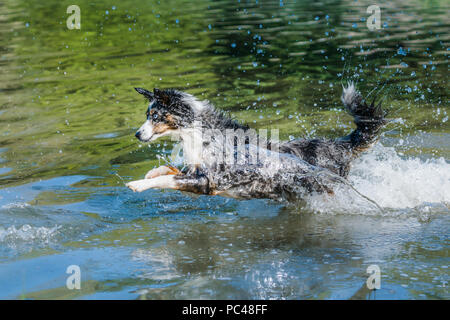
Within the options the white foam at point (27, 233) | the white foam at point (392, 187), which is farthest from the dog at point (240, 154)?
the white foam at point (27, 233)

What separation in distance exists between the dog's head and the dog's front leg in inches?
19.6

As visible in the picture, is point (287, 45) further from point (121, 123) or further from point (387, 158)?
point (387, 158)

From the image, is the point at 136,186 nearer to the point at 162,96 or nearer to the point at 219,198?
the point at 162,96

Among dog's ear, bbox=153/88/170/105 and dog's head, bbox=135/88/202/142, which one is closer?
dog's ear, bbox=153/88/170/105

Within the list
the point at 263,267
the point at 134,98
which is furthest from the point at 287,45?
the point at 263,267

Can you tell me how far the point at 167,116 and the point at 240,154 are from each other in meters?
1.00

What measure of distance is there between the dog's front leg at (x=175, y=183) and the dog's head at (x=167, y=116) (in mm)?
497

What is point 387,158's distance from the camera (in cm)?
845

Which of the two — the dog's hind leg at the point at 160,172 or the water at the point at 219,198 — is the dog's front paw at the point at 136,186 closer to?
the dog's hind leg at the point at 160,172

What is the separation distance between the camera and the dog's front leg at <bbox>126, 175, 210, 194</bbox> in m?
6.61

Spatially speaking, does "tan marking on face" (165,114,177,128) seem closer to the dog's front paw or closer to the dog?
the dog

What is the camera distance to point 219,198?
7844 millimetres

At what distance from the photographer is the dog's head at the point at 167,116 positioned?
6.66m

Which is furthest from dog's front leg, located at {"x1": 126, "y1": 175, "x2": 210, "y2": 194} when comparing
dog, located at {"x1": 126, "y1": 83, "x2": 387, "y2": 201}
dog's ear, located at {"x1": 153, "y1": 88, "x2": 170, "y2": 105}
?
dog's ear, located at {"x1": 153, "y1": 88, "x2": 170, "y2": 105}
